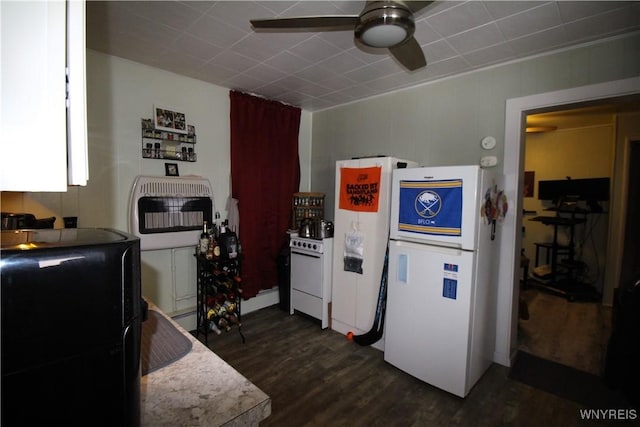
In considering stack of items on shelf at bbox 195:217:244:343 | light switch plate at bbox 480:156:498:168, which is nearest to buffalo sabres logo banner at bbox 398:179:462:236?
light switch plate at bbox 480:156:498:168

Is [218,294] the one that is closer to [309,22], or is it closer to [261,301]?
[261,301]

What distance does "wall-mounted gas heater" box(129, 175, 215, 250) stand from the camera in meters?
2.43

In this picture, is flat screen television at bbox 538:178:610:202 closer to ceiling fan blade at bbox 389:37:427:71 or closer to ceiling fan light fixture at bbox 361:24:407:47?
ceiling fan blade at bbox 389:37:427:71

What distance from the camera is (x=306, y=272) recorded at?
316 cm

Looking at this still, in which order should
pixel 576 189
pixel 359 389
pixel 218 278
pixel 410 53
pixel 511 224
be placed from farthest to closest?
pixel 576 189 → pixel 218 278 → pixel 511 224 → pixel 359 389 → pixel 410 53

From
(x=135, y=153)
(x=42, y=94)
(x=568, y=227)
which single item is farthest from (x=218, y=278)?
(x=568, y=227)

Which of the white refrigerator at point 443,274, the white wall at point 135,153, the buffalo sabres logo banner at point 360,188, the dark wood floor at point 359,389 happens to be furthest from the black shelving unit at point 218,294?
the white refrigerator at point 443,274

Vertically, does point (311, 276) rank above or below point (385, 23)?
below

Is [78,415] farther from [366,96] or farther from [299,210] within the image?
[366,96]

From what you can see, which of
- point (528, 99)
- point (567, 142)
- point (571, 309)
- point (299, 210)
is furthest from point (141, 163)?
point (567, 142)

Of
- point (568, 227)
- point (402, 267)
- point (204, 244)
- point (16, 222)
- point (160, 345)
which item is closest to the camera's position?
point (160, 345)

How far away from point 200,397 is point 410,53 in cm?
193

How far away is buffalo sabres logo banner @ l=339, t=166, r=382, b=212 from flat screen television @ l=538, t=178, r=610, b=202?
365 cm

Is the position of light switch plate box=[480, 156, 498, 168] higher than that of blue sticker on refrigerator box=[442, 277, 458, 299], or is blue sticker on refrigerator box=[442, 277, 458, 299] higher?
light switch plate box=[480, 156, 498, 168]
